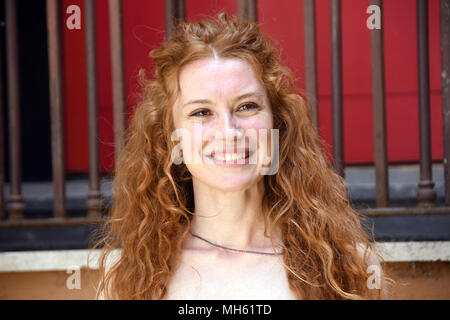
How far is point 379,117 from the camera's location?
95.3 inches

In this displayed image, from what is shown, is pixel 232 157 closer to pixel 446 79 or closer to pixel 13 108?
pixel 446 79

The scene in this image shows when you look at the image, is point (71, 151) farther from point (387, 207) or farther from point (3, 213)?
point (387, 207)

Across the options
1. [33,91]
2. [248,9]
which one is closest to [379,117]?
[248,9]

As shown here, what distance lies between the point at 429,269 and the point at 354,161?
1.09 meters

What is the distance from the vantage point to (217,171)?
170cm

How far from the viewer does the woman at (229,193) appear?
1712 mm

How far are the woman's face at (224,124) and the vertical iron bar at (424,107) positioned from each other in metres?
0.92

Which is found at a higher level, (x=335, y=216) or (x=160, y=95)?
(x=160, y=95)

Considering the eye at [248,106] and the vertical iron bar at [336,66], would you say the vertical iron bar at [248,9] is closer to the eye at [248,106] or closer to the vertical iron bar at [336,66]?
the vertical iron bar at [336,66]

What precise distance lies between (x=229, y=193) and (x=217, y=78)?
0.33 m

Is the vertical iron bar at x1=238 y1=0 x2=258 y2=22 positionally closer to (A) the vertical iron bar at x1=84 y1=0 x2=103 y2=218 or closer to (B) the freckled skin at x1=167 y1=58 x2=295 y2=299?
(A) the vertical iron bar at x1=84 y1=0 x2=103 y2=218

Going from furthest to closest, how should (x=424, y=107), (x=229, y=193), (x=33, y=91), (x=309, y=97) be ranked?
(x=33, y=91) < (x=424, y=107) < (x=309, y=97) < (x=229, y=193)
